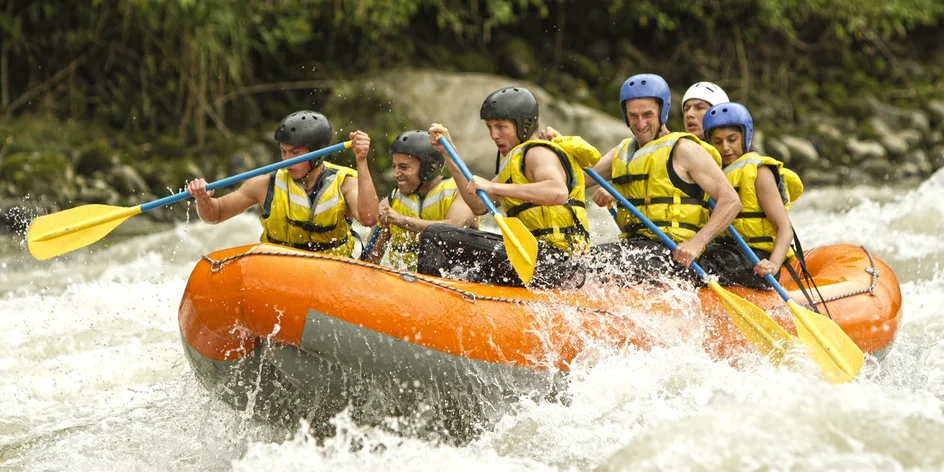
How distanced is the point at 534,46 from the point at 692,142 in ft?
33.3

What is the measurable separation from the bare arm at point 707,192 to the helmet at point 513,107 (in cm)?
75

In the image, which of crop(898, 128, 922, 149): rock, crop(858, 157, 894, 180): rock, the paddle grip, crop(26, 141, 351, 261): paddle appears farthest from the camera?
crop(898, 128, 922, 149): rock

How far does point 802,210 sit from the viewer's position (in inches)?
448

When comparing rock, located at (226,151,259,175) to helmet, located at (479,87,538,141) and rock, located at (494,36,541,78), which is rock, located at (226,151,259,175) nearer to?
rock, located at (494,36,541,78)

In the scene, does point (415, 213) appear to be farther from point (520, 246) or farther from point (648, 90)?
point (648, 90)

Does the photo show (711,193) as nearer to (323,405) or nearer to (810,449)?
(810,449)

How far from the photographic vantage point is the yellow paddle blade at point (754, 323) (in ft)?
16.6

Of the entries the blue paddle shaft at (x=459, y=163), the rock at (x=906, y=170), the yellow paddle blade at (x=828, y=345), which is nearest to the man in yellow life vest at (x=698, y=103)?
the yellow paddle blade at (x=828, y=345)

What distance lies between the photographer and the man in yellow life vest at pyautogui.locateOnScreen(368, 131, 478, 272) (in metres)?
5.38

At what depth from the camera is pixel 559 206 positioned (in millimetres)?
5066

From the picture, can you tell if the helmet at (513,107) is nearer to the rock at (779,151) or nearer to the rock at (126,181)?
the rock at (126,181)

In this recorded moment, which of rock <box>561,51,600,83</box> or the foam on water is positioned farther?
rock <box>561,51,600,83</box>

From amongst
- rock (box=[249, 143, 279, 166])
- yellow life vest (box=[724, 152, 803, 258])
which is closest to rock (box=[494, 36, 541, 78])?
rock (box=[249, 143, 279, 166])

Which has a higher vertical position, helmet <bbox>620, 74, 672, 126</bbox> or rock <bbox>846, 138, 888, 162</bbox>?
helmet <bbox>620, 74, 672, 126</bbox>
